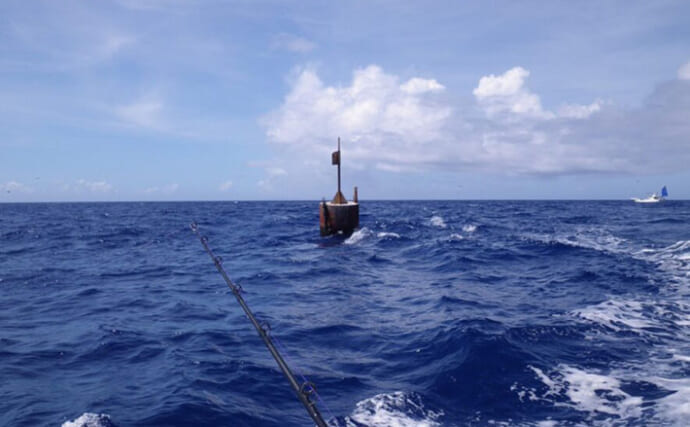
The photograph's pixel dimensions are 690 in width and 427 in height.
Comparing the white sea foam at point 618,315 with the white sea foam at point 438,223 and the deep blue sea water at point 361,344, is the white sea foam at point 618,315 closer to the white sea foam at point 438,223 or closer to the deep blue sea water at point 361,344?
the deep blue sea water at point 361,344

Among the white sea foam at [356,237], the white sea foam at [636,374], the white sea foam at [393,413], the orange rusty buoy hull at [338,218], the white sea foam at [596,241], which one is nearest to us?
the white sea foam at [393,413]

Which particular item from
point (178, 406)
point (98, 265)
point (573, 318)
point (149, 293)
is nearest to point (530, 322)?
point (573, 318)

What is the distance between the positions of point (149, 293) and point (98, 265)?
26.7 feet

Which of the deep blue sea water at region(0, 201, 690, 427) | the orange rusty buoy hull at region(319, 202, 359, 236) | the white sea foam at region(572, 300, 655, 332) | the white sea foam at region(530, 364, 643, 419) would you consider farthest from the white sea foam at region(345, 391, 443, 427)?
the orange rusty buoy hull at region(319, 202, 359, 236)

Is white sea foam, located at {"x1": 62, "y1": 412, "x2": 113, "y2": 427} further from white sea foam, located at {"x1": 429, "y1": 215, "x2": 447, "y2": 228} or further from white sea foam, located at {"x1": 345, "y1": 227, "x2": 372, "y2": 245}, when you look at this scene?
white sea foam, located at {"x1": 429, "y1": 215, "x2": 447, "y2": 228}

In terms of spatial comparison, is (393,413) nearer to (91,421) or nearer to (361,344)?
(361,344)

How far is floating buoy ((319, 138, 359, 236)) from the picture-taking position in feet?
87.9

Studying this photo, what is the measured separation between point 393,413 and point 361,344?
3039mm

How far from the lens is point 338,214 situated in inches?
1059

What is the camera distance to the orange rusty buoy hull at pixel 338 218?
2675 centimetres

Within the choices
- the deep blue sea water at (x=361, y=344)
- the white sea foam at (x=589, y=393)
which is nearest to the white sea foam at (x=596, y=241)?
the deep blue sea water at (x=361, y=344)

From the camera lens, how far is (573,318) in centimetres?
1043

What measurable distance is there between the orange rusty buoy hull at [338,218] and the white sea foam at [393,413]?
2022 centimetres

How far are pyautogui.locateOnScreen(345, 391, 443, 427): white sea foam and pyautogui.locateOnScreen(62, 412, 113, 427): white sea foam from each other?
3.47m
